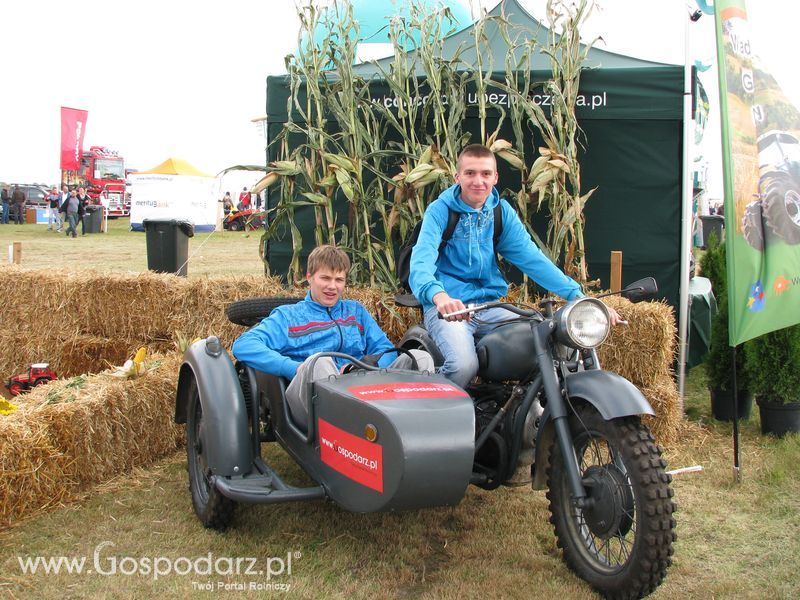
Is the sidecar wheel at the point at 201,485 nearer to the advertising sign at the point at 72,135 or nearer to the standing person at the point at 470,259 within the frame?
the standing person at the point at 470,259

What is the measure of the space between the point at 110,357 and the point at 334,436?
371cm

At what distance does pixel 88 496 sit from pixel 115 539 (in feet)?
1.77

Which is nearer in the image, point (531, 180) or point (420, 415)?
point (420, 415)

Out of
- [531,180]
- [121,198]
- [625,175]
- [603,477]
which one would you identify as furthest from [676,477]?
[121,198]

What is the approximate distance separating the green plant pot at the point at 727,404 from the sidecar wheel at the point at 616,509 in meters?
2.44

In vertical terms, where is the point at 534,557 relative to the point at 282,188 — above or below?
below

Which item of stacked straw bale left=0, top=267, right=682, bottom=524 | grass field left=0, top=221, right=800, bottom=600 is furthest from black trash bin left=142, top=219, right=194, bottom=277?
grass field left=0, top=221, right=800, bottom=600

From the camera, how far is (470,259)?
335 cm

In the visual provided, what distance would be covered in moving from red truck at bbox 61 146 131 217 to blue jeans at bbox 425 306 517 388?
30.7 metres

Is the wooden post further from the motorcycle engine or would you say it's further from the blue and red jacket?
the motorcycle engine

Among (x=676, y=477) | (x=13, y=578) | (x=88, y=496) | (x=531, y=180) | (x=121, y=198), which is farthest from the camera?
(x=121, y=198)

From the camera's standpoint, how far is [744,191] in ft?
12.1

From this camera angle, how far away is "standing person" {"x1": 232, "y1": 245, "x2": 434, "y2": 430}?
118 inches

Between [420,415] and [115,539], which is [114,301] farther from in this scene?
[420,415]
